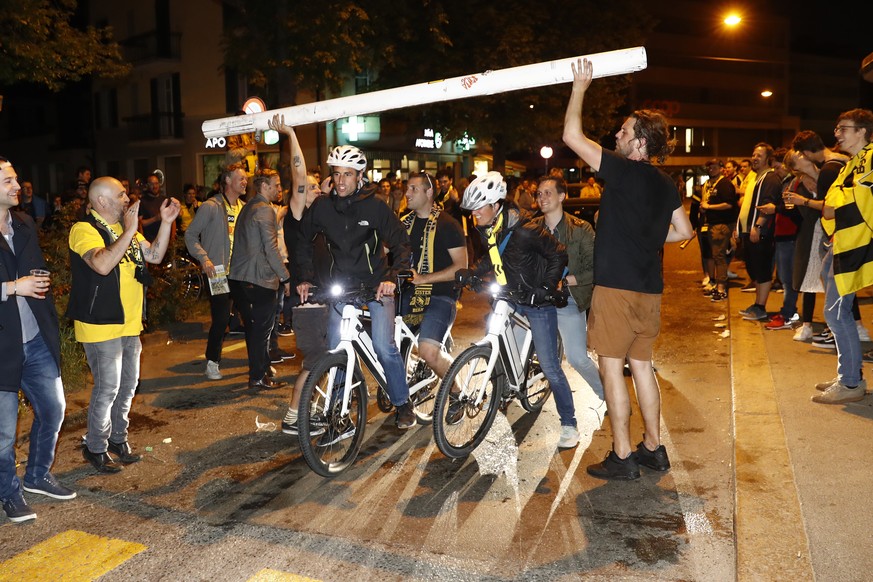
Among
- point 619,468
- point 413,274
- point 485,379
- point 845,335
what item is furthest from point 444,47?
point 619,468

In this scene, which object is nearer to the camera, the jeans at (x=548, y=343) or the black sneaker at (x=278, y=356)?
the jeans at (x=548, y=343)

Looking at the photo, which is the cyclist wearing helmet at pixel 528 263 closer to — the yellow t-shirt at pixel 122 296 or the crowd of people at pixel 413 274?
the crowd of people at pixel 413 274

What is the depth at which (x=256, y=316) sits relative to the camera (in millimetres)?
7328

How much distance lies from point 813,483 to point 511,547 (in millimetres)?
1981

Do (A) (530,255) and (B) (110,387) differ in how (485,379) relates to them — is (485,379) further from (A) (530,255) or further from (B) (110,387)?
(B) (110,387)

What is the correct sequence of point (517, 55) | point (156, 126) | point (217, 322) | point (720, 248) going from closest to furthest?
1. point (217, 322)
2. point (720, 248)
3. point (517, 55)
4. point (156, 126)

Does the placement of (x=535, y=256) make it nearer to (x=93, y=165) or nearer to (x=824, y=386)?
(x=824, y=386)

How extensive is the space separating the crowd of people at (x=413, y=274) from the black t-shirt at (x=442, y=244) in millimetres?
→ 11

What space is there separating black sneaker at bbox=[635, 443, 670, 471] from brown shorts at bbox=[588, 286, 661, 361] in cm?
65

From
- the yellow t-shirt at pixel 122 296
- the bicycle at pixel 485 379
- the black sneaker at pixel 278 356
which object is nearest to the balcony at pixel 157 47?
the black sneaker at pixel 278 356

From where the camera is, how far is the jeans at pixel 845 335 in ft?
20.7

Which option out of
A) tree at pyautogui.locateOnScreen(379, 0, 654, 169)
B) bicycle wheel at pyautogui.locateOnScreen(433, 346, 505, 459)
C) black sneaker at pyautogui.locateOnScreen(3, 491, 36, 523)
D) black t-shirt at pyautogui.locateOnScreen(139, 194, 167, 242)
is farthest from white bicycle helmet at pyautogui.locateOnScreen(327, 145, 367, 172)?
tree at pyautogui.locateOnScreen(379, 0, 654, 169)

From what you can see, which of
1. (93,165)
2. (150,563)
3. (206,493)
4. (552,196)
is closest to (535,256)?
(552,196)

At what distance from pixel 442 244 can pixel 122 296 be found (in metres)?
2.29
